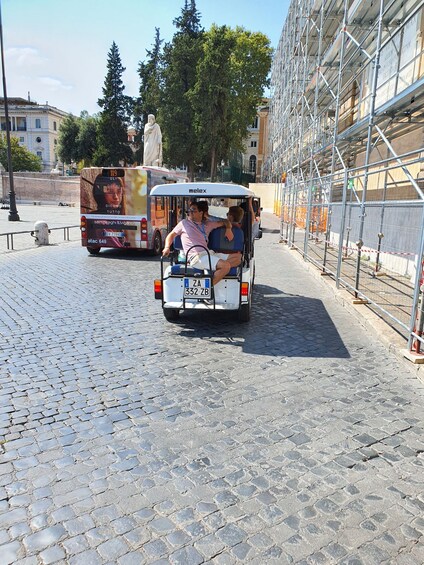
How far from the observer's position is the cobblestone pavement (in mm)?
2424

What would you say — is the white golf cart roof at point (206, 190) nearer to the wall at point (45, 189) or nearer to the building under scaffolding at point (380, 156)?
the building under scaffolding at point (380, 156)

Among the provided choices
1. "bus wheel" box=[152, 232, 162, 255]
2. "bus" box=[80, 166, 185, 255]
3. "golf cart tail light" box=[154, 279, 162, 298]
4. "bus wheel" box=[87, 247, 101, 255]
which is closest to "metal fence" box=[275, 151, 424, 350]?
"golf cart tail light" box=[154, 279, 162, 298]

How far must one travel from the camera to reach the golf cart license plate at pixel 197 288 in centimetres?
605

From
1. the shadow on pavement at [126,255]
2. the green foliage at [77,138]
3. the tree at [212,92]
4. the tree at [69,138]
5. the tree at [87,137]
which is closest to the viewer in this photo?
the shadow on pavement at [126,255]

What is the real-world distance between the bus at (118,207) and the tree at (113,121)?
40.0 metres

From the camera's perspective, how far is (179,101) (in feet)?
129

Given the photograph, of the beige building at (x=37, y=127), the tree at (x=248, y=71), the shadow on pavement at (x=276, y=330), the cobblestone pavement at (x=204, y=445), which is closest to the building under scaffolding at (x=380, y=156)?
the shadow on pavement at (x=276, y=330)

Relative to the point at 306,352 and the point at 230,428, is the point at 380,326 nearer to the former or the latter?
the point at 306,352

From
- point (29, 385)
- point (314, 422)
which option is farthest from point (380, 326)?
point (29, 385)

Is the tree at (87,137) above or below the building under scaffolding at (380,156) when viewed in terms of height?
above

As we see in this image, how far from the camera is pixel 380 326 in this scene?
638 centimetres

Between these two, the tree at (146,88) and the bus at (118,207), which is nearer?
the bus at (118,207)

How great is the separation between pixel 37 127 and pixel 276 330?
3909 inches

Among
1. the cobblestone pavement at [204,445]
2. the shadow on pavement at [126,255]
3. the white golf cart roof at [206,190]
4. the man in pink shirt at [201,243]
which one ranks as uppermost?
the white golf cart roof at [206,190]
